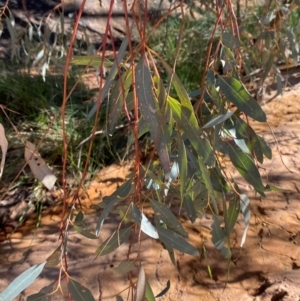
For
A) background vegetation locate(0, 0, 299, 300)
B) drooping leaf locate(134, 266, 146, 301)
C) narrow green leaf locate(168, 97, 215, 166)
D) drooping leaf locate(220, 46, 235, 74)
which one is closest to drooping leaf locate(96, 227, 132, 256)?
background vegetation locate(0, 0, 299, 300)

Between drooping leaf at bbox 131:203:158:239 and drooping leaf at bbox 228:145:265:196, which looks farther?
drooping leaf at bbox 228:145:265:196

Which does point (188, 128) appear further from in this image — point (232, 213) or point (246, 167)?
point (232, 213)

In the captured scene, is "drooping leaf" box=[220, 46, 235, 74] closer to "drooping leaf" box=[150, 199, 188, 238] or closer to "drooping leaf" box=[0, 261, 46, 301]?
"drooping leaf" box=[150, 199, 188, 238]

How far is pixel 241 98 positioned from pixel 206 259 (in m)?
0.91

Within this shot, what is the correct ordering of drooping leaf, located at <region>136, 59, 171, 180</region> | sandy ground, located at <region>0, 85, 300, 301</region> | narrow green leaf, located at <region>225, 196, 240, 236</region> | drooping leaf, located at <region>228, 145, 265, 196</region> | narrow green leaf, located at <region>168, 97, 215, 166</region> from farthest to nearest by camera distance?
sandy ground, located at <region>0, 85, 300, 301</region> < narrow green leaf, located at <region>225, 196, 240, 236</region> < drooping leaf, located at <region>228, 145, 265, 196</region> < narrow green leaf, located at <region>168, 97, 215, 166</region> < drooping leaf, located at <region>136, 59, 171, 180</region>

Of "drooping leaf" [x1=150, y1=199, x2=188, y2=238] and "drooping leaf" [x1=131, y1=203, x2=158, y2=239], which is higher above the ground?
"drooping leaf" [x1=131, y1=203, x2=158, y2=239]

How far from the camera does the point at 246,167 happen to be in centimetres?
132

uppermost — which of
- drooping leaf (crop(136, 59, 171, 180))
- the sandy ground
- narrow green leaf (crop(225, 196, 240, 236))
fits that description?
drooping leaf (crop(136, 59, 171, 180))

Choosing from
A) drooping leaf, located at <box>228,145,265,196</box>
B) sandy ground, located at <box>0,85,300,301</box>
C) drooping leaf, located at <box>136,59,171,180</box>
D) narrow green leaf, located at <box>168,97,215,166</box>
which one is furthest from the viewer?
sandy ground, located at <box>0,85,300,301</box>

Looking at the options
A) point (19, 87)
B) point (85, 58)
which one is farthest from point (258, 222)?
point (19, 87)

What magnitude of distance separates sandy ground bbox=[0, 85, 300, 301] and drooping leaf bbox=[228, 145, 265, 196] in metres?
0.42

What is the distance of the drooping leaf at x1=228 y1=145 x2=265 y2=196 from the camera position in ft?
4.30

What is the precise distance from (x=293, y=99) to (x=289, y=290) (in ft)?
5.56

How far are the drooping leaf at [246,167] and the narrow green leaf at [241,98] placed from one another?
0.15m
